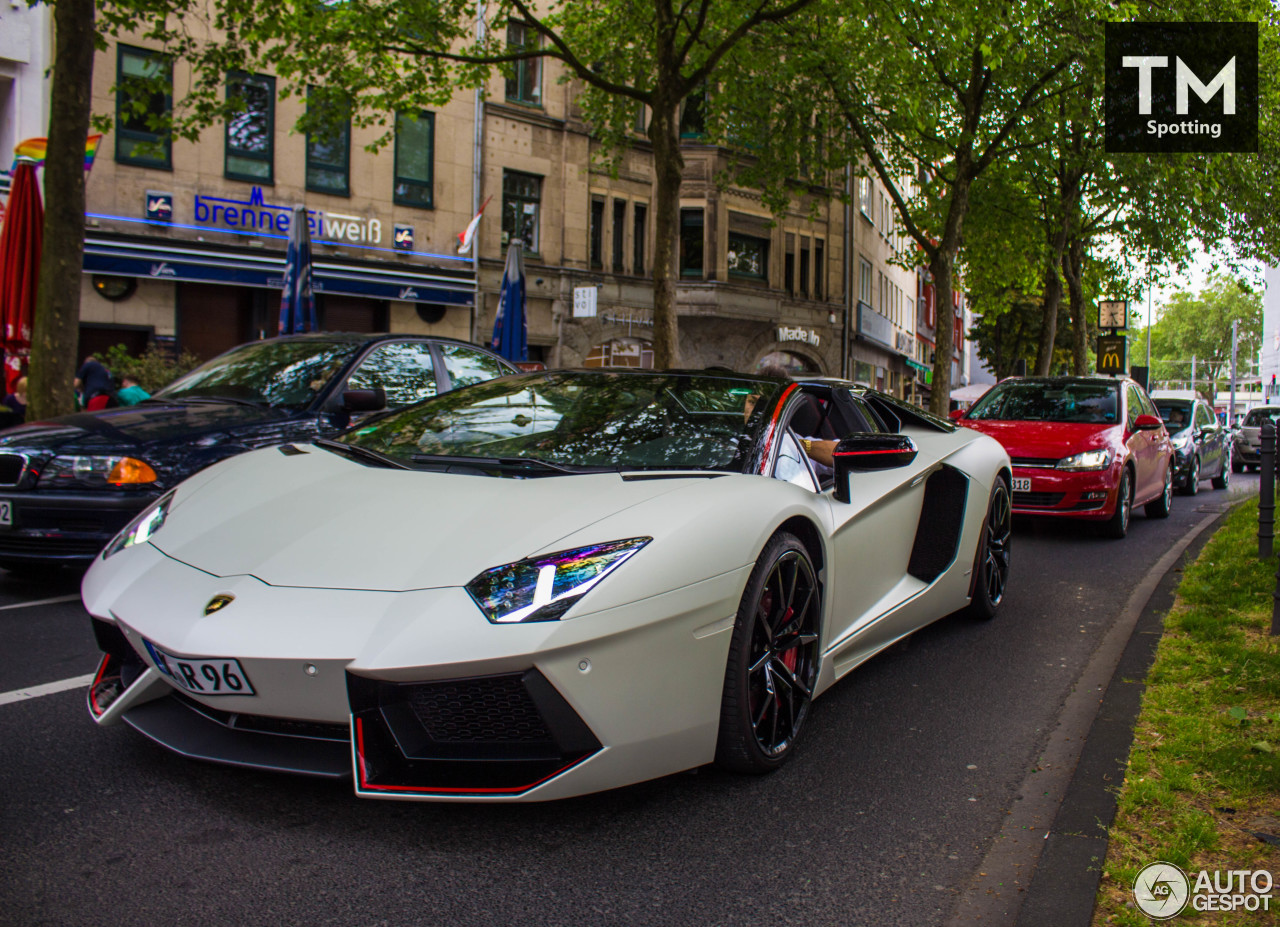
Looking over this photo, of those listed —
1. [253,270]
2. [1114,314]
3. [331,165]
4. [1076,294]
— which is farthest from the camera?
[1076,294]

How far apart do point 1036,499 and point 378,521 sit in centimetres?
771

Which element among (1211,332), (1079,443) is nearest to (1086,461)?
(1079,443)

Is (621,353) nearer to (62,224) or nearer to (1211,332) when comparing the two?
(62,224)

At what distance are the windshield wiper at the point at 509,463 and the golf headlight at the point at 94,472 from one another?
2.44 metres

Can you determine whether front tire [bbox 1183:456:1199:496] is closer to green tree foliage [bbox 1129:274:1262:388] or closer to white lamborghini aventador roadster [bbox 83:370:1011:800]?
white lamborghini aventador roadster [bbox 83:370:1011:800]

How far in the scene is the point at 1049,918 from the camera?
94.4 inches

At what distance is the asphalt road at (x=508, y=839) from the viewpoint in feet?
7.84

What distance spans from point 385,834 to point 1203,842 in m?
2.14

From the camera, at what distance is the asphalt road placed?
2.39m

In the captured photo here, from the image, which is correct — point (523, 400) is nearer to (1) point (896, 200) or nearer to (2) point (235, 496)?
(2) point (235, 496)

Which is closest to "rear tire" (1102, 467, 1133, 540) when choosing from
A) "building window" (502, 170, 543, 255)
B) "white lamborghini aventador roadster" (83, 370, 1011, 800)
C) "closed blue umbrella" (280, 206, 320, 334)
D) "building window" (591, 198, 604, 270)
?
"white lamborghini aventador roadster" (83, 370, 1011, 800)

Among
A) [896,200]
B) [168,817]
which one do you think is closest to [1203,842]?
[168,817]

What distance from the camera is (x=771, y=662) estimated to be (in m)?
3.31

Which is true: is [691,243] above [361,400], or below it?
above
